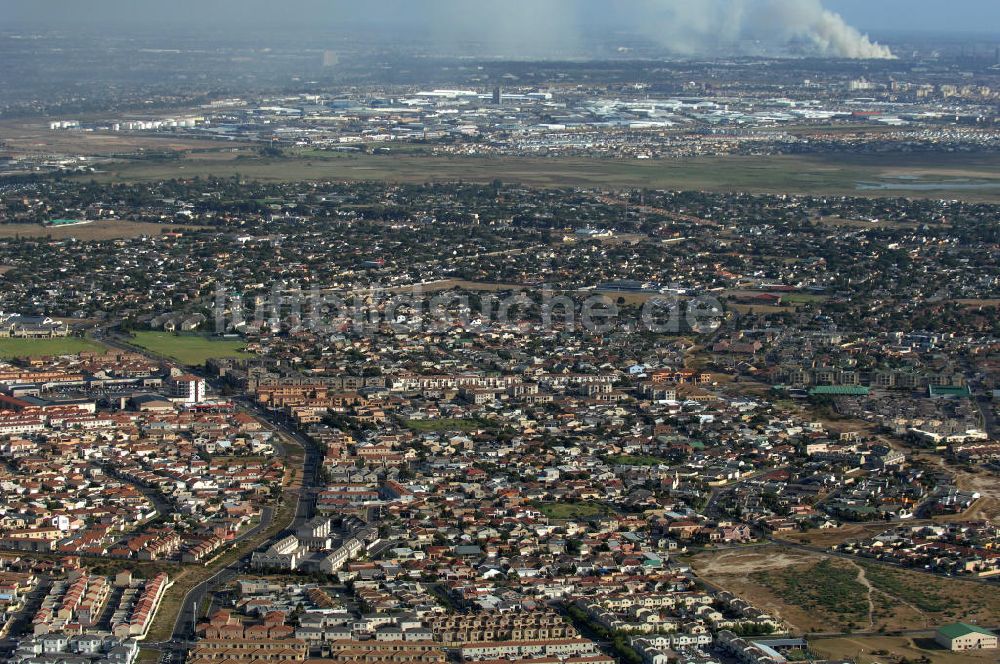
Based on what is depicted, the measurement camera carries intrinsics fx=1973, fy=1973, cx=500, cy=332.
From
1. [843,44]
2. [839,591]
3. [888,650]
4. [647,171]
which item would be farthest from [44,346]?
[843,44]

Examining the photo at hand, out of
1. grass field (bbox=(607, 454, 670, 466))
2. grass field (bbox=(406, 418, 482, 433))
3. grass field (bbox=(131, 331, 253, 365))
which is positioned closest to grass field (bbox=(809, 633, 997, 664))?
grass field (bbox=(607, 454, 670, 466))

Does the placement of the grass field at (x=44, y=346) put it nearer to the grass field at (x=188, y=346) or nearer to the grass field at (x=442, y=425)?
the grass field at (x=188, y=346)

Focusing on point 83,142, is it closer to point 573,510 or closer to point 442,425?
point 442,425

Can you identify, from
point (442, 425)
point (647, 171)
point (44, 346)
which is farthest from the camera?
point (647, 171)

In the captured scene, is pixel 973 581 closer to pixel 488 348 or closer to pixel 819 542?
pixel 819 542

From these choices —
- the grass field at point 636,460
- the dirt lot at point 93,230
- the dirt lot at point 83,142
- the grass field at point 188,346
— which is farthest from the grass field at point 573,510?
the dirt lot at point 83,142
